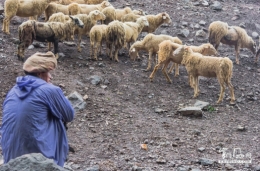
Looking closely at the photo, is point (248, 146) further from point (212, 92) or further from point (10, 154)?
point (10, 154)

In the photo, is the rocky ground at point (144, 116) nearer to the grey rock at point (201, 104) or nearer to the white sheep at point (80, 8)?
the grey rock at point (201, 104)

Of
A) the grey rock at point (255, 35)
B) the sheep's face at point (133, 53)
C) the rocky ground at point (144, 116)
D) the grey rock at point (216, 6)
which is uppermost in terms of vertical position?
the grey rock at point (216, 6)

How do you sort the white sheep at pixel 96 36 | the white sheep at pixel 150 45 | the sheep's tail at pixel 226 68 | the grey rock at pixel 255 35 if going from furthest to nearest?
the grey rock at pixel 255 35 < the white sheep at pixel 150 45 < the white sheep at pixel 96 36 < the sheep's tail at pixel 226 68

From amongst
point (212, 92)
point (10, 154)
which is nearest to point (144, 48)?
point (212, 92)

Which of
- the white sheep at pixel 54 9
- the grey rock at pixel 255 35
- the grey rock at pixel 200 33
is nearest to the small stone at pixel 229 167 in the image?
the white sheep at pixel 54 9

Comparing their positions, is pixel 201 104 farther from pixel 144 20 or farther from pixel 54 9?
pixel 54 9

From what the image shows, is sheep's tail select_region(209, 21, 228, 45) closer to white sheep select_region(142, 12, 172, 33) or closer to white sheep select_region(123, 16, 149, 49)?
white sheep select_region(142, 12, 172, 33)

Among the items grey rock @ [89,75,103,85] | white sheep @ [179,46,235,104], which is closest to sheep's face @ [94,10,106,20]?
grey rock @ [89,75,103,85]

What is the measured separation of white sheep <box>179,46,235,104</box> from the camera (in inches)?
367

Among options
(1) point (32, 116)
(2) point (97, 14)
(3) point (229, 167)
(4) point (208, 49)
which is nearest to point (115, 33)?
(2) point (97, 14)

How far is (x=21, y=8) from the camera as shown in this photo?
1148 centimetres

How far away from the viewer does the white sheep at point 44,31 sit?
9867 millimetres

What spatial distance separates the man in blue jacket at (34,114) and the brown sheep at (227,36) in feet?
30.1

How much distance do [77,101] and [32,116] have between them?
453 cm
